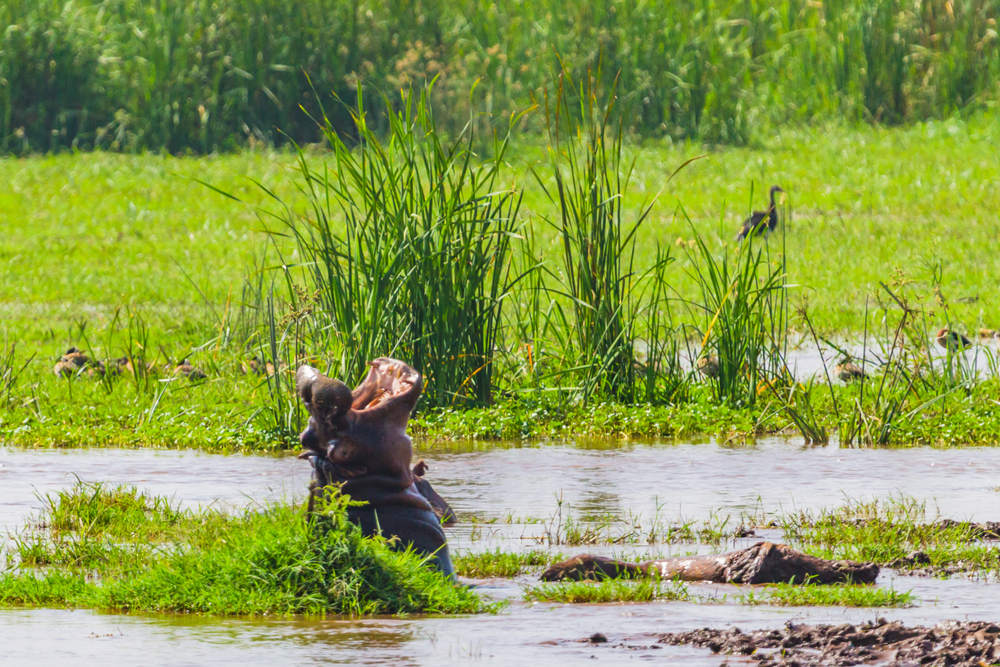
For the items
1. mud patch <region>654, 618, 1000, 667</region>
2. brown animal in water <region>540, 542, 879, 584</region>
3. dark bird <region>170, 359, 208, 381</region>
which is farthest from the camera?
dark bird <region>170, 359, 208, 381</region>

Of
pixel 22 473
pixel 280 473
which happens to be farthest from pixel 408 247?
pixel 22 473

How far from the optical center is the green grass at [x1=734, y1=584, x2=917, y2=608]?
618 centimetres

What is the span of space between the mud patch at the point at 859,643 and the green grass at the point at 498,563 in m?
1.35

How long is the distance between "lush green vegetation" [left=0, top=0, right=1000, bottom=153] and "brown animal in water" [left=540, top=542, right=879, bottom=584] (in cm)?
1525

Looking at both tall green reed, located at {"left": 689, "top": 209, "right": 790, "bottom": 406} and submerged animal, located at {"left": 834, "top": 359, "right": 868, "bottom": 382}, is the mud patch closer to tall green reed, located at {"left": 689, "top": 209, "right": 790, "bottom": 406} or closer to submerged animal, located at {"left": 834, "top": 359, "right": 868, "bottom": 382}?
tall green reed, located at {"left": 689, "top": 209, "right": 790, "bottom": 406}

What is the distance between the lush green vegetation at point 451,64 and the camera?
22234mm

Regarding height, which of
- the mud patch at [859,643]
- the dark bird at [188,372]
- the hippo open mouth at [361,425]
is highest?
the hippo open mouth at [361,425]

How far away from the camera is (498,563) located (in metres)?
6.95

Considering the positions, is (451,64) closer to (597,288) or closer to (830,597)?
(597,288)

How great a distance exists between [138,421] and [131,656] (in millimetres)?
5482

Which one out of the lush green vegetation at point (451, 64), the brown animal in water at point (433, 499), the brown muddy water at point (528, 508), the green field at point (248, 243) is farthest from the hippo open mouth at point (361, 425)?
the lush green vegetation at point (451, 64)

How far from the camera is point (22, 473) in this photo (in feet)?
30.9

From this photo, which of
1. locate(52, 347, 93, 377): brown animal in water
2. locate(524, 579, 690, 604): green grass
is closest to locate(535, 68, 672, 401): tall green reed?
locate(52, 347, 93, 377): brown animal in water

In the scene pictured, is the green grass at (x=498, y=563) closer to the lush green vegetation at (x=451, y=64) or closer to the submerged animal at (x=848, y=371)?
the submerged animal at (x=848, y=371)
